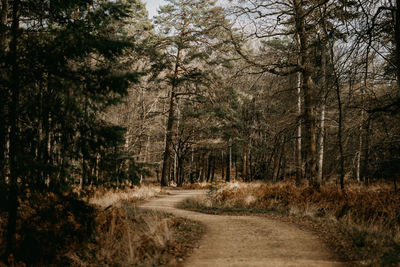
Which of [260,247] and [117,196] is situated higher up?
[260,247]

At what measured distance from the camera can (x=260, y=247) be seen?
500 centimetres

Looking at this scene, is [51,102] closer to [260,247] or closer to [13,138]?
[13,138]

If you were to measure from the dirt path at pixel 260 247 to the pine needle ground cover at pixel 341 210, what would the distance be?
0.53m

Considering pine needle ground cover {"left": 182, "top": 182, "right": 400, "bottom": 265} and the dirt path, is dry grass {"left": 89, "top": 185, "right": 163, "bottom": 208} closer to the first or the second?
pine needle ground cover {"left": 182, "top": 182, "right": 400, "bottom": 265}

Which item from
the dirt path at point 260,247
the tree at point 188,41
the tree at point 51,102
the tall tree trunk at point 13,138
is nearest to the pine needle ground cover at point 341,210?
the dirt path at point 260,247

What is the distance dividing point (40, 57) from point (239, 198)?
8.49 meters

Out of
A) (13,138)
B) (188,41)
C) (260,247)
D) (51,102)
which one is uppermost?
(188,41)

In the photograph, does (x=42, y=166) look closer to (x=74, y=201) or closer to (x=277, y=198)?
(x=74, y=201)

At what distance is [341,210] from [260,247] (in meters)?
4.03

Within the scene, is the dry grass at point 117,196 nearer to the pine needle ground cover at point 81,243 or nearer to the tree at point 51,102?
the pine needle ground cover at point 81,243

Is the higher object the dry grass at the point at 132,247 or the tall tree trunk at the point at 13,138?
the tall tree trunk at the point at 13,138

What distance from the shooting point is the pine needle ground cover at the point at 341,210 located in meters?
4.56

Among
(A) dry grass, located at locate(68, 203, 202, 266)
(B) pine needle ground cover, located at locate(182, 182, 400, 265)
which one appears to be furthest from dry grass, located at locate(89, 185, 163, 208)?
(A) dry grass, located at locate(68, 203, 202, 266)

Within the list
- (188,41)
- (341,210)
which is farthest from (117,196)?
(188,41)
